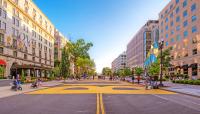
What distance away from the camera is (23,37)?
237ft

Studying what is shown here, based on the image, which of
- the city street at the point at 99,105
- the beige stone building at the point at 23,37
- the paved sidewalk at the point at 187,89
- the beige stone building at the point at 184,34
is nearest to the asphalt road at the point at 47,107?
the city street at the point at 99,105

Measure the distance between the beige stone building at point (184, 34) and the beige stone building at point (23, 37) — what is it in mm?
37648

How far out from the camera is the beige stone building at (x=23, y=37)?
5843 cm

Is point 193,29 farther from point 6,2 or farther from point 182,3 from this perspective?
point 6,2

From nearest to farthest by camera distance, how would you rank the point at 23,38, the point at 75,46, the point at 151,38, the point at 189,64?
the point at 189,64
the point at 23,38
the point at 75,46
the point at 151,38

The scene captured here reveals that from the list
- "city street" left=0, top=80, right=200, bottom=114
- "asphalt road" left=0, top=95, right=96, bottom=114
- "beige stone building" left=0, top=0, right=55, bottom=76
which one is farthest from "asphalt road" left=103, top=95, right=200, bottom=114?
"beige stone building" left=0, top=0, right=55, bottom=76

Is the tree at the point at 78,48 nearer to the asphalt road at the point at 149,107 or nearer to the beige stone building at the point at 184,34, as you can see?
the beige stone building at the point at 184,34

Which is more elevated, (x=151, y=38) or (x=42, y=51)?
(x=151, y=38)

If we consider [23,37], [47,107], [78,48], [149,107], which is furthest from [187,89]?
[78,48]

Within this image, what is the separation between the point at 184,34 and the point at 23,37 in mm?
46351

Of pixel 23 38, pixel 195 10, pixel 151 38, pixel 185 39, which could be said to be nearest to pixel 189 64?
pixel 185 39

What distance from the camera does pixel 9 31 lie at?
61656 millimetres

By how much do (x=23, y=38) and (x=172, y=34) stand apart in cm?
4689

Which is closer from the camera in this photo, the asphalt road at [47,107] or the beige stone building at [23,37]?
the asphalt road at [47,107]
